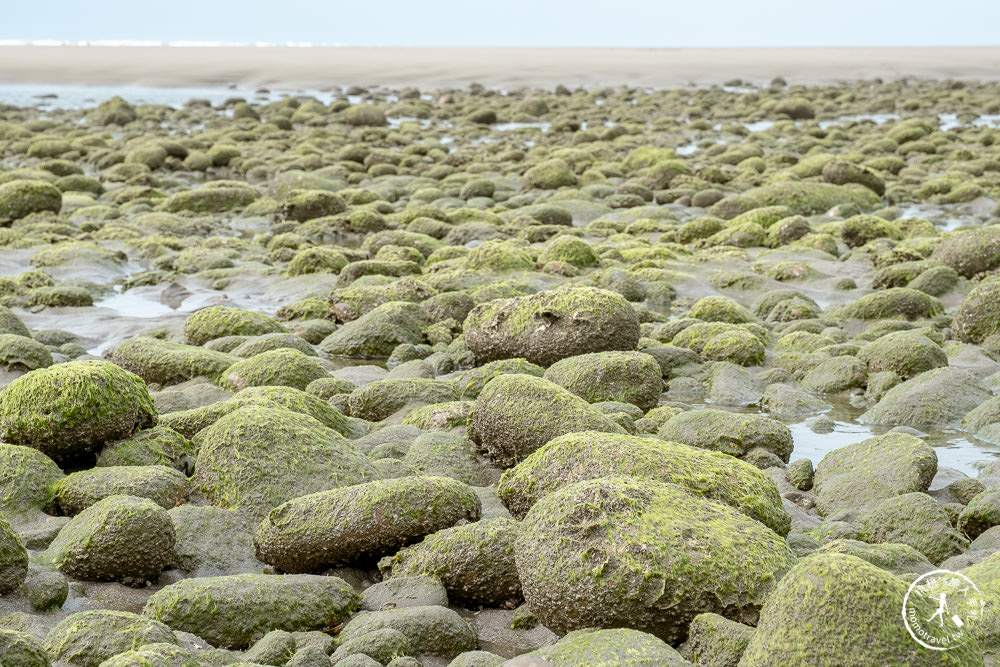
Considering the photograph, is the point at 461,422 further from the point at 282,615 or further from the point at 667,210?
the point at 667,210

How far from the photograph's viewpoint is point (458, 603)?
4.89 metres

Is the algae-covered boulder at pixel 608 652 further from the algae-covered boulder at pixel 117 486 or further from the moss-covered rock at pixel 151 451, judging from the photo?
the moss-covered rock at pixel 151 451

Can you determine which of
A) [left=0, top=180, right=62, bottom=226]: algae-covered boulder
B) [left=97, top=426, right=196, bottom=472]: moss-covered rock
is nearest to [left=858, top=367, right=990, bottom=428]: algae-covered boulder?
[left=97, top=426, right=196, bottom=472]: moss-covered rock

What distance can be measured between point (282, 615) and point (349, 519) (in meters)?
0.67

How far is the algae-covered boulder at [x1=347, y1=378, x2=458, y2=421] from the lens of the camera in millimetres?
7625

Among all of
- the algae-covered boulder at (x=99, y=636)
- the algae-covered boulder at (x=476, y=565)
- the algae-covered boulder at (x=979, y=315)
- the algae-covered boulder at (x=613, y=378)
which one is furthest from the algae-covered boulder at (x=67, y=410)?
the algae-covered boulder at (x=979, y=315)

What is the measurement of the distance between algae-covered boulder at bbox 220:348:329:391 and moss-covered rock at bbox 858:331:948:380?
14.7 ft

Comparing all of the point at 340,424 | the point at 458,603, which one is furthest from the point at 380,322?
the point at 458,603

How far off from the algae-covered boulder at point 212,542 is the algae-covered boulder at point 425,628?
40.7 inches

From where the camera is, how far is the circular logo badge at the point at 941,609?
3688 millimetres

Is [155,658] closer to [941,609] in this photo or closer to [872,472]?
[941,609]

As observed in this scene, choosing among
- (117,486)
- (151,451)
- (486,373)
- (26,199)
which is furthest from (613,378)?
(26,199)

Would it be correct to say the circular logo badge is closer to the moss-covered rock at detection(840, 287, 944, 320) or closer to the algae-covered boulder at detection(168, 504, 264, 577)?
the algae-covered boulder at detection(168, 504, 264, 577)

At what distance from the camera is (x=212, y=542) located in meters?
5.39
